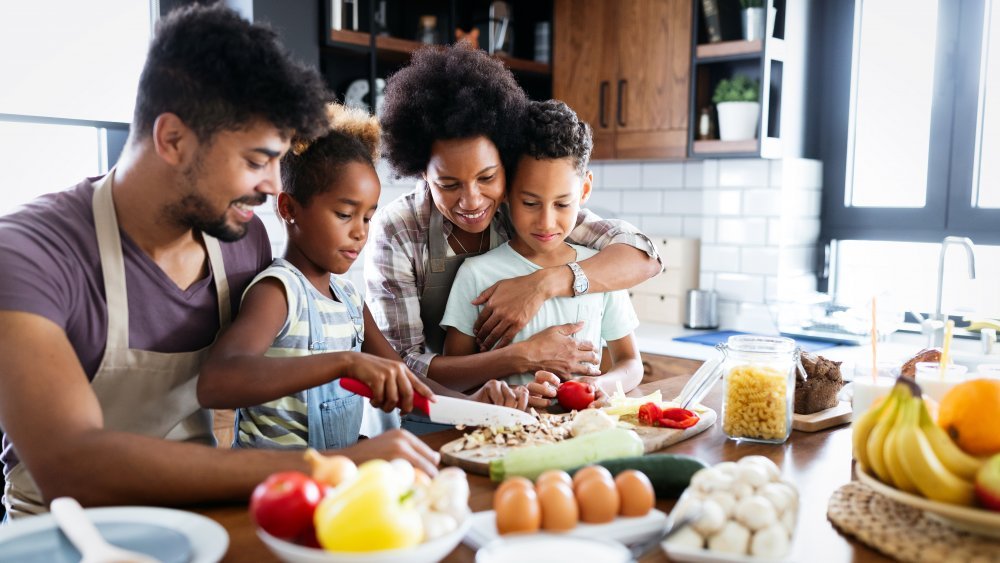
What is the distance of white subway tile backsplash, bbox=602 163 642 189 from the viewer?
4.08 m

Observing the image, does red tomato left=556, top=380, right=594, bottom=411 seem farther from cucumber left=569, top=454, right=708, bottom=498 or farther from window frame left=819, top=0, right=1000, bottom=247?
window frame left=819, top=0, right=1000, bottom=247

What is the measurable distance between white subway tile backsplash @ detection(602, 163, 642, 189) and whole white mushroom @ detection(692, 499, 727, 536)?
322 centimetres

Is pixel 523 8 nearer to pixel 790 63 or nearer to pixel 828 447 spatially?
pixel 790 63

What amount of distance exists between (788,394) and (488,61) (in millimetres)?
1110

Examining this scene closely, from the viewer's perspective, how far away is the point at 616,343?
218 centimetres

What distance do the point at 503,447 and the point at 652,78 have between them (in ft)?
8.76

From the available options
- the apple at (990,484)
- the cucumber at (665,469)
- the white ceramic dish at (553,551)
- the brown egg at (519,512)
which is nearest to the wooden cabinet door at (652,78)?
the cucumber at (665,469)

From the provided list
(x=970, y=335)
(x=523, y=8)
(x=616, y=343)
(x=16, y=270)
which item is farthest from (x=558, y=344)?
(x=523, y=8)

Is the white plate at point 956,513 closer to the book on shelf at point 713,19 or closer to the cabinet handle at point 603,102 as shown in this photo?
the book on shelf at point 713,19

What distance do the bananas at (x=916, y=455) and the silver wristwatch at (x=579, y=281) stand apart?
101 centimetres

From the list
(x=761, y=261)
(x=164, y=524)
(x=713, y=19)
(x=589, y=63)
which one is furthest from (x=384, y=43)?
(x=164, y=524)

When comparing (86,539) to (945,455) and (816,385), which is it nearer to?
(945,455)

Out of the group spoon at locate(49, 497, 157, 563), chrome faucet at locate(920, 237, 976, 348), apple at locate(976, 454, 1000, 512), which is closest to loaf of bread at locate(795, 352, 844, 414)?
apple at locate(976, 454, 1000, 512)

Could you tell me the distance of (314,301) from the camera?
1633mm
